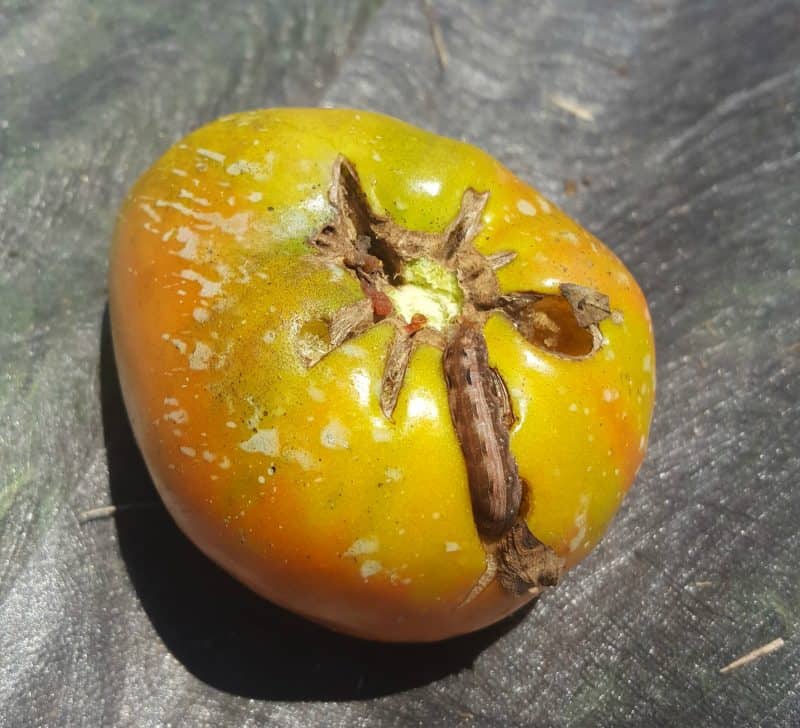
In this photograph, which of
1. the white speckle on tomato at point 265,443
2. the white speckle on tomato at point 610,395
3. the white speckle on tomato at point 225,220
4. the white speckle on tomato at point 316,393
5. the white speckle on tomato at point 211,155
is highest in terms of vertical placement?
the white speckle on tomato at point 211,155

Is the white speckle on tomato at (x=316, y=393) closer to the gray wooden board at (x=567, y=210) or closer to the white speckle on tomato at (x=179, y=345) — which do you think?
the white speckle on tomato at (x=179, y=345)

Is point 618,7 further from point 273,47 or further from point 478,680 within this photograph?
point 478,680

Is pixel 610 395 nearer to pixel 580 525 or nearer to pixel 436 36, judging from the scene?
pixel 580 525

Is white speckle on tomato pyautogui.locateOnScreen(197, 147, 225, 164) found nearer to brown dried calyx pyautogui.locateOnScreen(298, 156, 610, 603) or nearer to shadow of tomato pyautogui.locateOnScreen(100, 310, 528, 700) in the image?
brown dried calyx pyautogui.locateOnScreen(298, 156, 610, 603)

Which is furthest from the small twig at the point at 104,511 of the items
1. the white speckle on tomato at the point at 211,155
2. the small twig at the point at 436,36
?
the small twig at the point at 436,36

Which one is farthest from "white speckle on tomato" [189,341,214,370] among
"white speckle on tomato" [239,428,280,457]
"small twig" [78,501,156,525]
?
"small twig" [78,501,156,525]

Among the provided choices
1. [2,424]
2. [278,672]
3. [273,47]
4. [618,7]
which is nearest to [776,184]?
[618,7]

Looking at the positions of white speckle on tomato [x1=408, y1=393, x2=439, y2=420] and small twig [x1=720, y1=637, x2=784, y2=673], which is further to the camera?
small twig [x1=720, y1=637, x2=784, y2=673]
